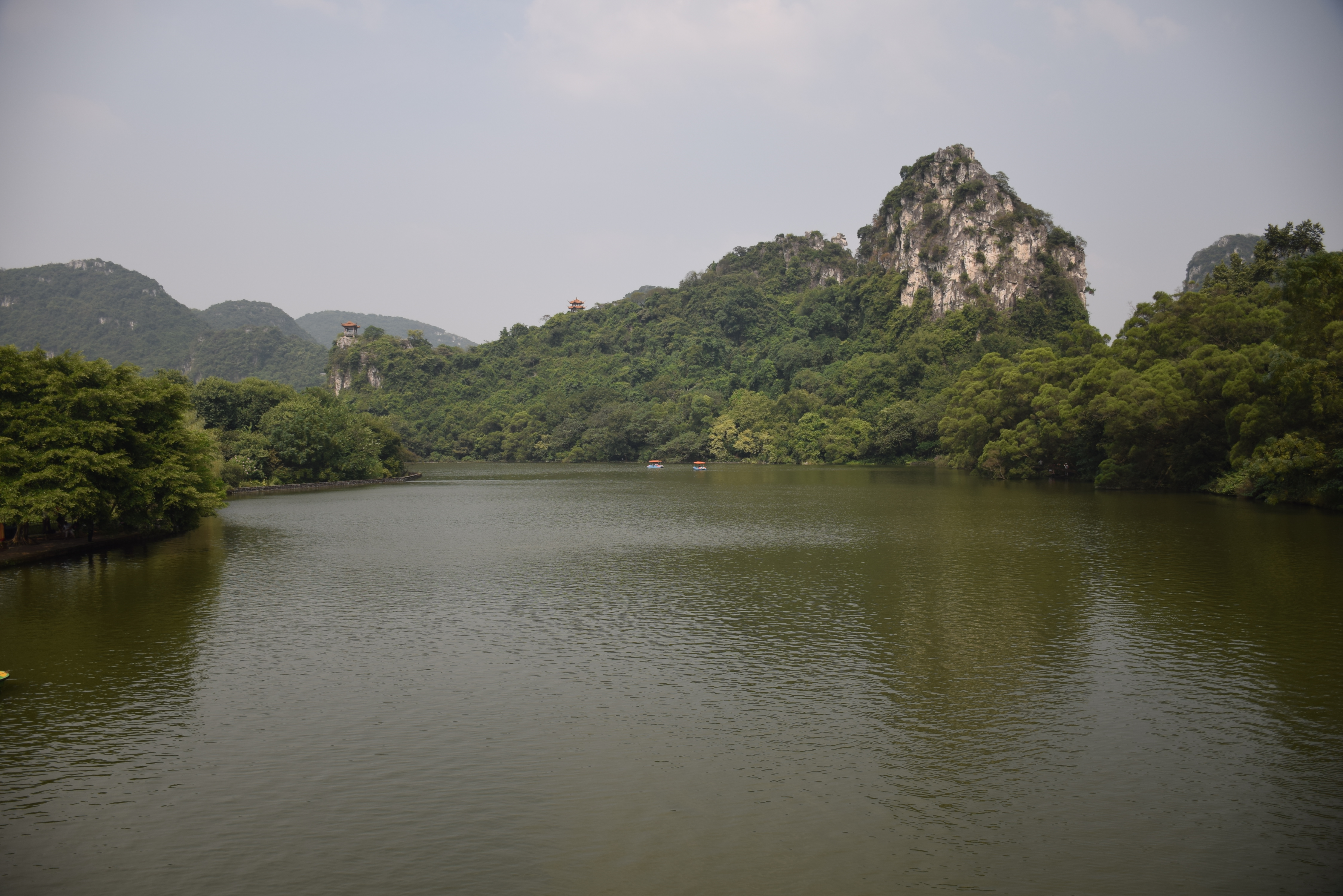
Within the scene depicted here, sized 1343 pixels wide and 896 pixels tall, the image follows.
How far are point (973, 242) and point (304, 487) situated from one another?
322 feet

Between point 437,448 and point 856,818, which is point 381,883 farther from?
point 437,448

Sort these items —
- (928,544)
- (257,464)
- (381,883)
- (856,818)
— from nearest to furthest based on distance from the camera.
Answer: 1. (381,883)
2. (856,818)
3. (928,544)
4. (257,464)

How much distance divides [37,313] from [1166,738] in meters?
235

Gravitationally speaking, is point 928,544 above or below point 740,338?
below

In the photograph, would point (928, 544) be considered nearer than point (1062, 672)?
No

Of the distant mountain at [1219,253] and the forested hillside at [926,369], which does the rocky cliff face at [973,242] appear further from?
the distant mountain at [1219,253]

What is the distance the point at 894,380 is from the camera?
10938cm

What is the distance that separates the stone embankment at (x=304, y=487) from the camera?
58312mm

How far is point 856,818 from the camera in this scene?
877 cm

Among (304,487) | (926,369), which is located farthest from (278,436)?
(926,369)

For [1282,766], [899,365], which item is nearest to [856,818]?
[1282,766]

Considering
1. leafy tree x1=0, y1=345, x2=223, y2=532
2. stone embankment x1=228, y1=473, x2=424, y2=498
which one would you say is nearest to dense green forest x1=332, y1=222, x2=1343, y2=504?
leafy tree x1=0, y1=345, x2=223, y2=532

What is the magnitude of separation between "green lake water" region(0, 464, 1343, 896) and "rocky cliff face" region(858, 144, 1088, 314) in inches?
4001

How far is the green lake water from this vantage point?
8.02 metres
